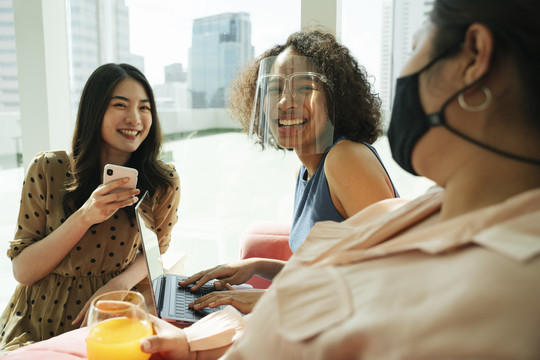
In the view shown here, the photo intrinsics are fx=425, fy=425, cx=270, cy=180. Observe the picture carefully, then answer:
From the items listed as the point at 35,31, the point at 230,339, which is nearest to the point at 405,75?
the point at 230,339

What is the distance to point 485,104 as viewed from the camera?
541 millimetres

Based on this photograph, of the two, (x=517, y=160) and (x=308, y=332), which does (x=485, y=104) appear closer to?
(x=517, y=160)

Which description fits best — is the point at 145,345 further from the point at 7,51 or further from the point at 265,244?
the point at 7,51

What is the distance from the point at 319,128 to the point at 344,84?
0.16 m

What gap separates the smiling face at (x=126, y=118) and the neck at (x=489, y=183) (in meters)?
1.31

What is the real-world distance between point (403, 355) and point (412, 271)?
4.3 inches

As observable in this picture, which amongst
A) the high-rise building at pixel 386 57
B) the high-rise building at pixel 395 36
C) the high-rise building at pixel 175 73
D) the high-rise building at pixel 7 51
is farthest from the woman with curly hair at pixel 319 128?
the high-rise building at pixel 7 51

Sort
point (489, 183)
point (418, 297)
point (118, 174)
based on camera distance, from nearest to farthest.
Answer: point (418, 297) → point (489, 183) → point (118, 174)

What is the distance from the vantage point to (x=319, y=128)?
4.20 feet

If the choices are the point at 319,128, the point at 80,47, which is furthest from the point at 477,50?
the point at 80,47

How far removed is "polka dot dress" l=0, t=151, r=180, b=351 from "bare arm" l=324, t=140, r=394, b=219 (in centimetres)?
82

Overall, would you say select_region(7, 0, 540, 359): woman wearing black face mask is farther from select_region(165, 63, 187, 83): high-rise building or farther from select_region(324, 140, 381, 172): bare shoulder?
select_region(165, 63, 187, 83): high-rise building

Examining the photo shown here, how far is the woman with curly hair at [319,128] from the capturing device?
46.2 inches

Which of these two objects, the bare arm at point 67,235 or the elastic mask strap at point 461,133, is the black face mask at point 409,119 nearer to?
the elastic mask strap at point 461,133
